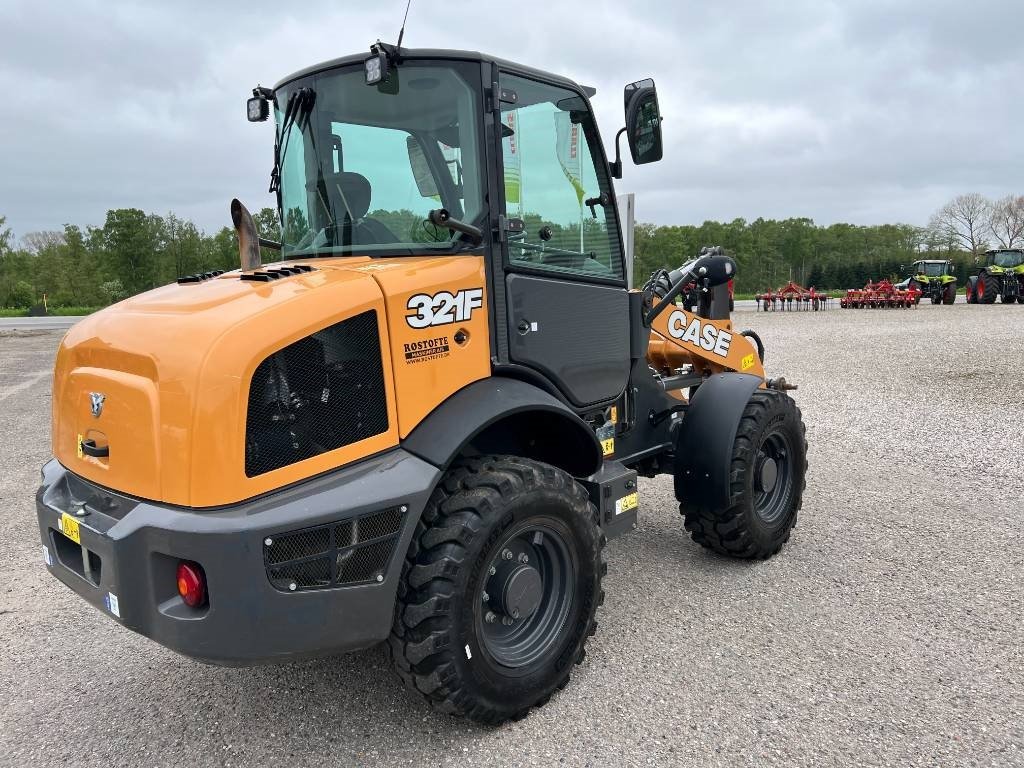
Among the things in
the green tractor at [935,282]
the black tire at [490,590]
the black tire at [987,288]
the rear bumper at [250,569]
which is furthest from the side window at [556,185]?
the black tire at [987,288]

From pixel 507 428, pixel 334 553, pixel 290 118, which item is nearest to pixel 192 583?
pixel 334 553

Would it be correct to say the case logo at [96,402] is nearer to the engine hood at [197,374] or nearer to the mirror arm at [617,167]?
the engine hood at [197,374]

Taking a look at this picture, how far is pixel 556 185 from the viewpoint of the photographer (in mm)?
3361

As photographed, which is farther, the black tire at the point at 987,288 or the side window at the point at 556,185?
the black tire at the point at 987,288

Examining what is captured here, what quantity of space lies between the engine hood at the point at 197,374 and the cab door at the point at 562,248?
394 mm

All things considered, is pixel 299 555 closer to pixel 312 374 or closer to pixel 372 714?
pixel 312 374

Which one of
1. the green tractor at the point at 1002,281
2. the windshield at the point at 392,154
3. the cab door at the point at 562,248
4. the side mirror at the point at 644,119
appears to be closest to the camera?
the windshield at the point at 392,154

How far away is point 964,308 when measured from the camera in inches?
1098

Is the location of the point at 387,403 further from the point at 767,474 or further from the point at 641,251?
the point at 641,251

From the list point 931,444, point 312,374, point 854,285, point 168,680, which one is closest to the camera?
point 312,374

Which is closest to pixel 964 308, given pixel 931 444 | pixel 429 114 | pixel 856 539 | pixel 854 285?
pixel 931 444

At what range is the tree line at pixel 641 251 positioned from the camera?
103ft

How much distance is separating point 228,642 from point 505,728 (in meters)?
1.16

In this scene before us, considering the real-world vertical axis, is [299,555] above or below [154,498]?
below
